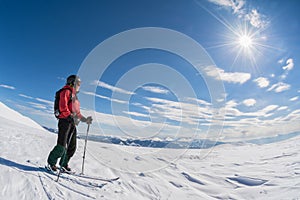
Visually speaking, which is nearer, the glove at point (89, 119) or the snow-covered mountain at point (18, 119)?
the glove at point (89, 119)

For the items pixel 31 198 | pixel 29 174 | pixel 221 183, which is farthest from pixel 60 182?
pixel 221 183

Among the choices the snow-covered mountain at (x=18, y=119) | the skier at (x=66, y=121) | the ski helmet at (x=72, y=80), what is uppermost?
the snow-covered mountain at (x=18, y=119)

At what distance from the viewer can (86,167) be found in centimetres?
513

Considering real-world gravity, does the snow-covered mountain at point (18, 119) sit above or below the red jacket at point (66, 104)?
above

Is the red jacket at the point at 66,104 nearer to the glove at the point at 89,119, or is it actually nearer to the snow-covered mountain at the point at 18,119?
the glove at the point at 89,119

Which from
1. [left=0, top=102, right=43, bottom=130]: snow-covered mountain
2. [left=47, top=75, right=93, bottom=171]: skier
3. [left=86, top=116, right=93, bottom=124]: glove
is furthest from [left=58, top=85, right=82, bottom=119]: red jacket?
[left=0, top=102, right=43, bottom=130]: snow-covered mountain

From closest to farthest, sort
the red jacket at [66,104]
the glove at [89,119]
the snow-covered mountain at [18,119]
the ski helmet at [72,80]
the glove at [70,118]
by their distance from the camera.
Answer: the red jacket at [66,104]
the glove at [70,118]
the ski helmet at [72,80]
the glove at [89,119]
the snow-covered mountain at [18,119]

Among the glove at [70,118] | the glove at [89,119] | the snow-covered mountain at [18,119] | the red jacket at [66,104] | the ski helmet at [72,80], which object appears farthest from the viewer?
the snow-covered mountain at [18,119]

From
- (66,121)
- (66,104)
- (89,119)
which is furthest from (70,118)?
(89,119)

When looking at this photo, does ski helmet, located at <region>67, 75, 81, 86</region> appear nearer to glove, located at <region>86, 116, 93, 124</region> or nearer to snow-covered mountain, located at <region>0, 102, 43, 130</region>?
glove, located at <region>86, 116, 93, 124</region>

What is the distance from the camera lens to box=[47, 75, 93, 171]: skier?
4.25 m

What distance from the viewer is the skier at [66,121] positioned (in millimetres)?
4254

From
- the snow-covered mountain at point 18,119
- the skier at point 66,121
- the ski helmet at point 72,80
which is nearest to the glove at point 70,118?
the skier at point 66,121

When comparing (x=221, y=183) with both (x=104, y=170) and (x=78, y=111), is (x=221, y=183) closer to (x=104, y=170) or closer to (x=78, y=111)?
(x=104, y=170)
